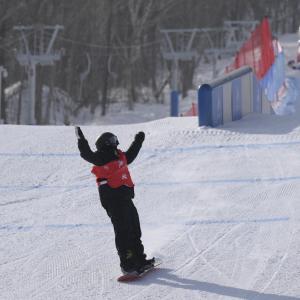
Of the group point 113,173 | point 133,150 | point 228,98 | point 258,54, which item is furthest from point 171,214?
point 258,54

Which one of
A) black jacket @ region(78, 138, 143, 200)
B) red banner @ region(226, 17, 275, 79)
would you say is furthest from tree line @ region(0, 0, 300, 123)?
black jacket @ region(78, 138, 143, 200)

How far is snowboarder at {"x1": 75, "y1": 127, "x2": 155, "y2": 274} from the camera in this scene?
6.14 metres

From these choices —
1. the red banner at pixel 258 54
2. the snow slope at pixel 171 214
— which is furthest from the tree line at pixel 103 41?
the snow slope at pixel 171 214

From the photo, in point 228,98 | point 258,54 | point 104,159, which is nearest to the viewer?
point 104,159

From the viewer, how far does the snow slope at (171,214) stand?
20.2 feet

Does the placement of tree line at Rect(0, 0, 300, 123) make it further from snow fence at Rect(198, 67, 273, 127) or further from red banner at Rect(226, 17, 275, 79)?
snow fence at Rect(198, 67, 273, 127)

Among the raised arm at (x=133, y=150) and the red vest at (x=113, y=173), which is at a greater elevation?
the raised arm at (x=133, y=150)

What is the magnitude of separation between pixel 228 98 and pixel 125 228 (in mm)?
7058

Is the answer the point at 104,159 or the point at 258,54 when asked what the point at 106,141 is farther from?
the point at 258,54

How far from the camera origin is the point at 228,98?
13.0 metres

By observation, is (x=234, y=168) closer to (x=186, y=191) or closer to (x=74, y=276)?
(x=186, y=191)

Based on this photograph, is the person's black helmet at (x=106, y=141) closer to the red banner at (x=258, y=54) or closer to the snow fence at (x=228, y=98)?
the snow fence at (x=228, y=98)

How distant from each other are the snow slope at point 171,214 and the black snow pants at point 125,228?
0.61 feet

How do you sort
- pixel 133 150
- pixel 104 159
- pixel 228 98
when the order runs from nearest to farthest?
pixel 104 159, pixel 133 150, pixel 228 98
